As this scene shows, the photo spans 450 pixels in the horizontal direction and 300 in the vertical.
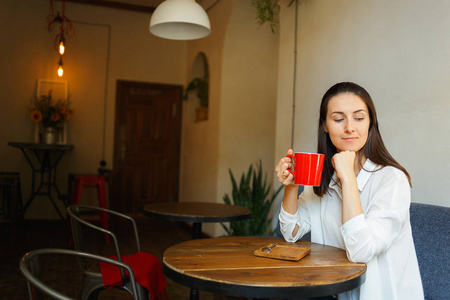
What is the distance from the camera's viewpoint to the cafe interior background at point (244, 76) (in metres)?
2.08

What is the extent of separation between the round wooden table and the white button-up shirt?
988 millimetres

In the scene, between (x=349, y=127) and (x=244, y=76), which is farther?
(x=244, y=76)

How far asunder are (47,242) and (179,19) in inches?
130

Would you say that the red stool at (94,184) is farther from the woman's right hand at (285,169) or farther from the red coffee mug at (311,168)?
the red coffee mug at (311,168)

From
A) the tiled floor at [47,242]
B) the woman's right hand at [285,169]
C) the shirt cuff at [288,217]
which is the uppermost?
the woman's right hand at [285,169]

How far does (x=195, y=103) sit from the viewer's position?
→ 22.1 ft

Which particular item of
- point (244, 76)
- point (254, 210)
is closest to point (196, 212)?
point (254, 210)

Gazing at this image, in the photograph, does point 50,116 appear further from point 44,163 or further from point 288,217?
point 288,217

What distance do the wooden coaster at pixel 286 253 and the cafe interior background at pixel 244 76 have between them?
3.15 feet

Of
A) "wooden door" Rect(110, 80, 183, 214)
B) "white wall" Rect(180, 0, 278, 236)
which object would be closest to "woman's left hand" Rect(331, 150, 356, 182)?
"white wall" Rect(180, 0, 278, 236)

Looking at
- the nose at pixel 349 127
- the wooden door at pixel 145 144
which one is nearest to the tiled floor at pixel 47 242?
the wooden door at pixel 145 144

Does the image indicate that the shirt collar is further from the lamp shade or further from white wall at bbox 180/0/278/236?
white wall at bbox 180/0/278/236

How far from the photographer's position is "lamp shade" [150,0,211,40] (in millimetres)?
2574

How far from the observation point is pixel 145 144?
6699 millimetres
